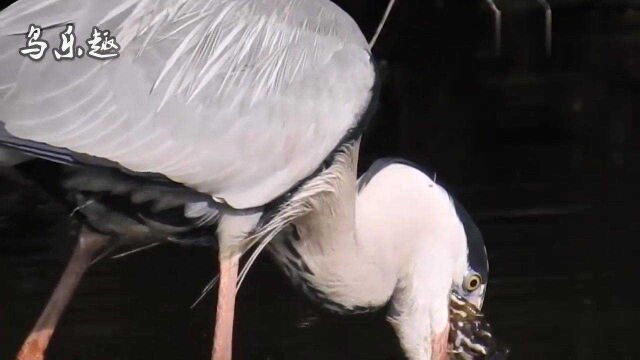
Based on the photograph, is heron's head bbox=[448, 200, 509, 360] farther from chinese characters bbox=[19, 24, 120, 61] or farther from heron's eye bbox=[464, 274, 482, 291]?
chinese characters bbox=[19, 24, 120, 61]

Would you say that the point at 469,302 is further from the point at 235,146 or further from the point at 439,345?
the point at 235,146

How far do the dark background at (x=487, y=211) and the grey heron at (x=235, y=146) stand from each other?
357mm

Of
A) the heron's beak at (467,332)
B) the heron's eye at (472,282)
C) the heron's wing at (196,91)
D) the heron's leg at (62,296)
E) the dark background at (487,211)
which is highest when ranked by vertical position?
the heron's wing at (196,91)

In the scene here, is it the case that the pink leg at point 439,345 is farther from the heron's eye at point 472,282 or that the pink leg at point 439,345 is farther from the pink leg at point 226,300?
the pink leg at point 226,300

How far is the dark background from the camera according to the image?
586 centimetres

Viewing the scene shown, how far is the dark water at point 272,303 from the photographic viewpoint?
5762mm

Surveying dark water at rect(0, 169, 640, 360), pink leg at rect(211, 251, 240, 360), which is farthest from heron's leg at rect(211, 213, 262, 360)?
dark water at rect(0, 169, 640, 360)

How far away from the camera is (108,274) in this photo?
6562 mm

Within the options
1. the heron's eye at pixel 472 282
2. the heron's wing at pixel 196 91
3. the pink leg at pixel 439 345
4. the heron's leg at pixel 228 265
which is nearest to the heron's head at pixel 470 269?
the heron's eye at pixel 472 282

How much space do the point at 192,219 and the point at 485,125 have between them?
4224 millimetres

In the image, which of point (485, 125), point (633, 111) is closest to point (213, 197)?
point (485, 125)

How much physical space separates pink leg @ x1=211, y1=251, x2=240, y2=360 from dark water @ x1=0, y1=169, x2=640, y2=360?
2.76 ft

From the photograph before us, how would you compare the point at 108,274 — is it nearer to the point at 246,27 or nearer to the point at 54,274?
the point at 54,274

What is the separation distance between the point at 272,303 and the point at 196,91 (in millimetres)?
2086
